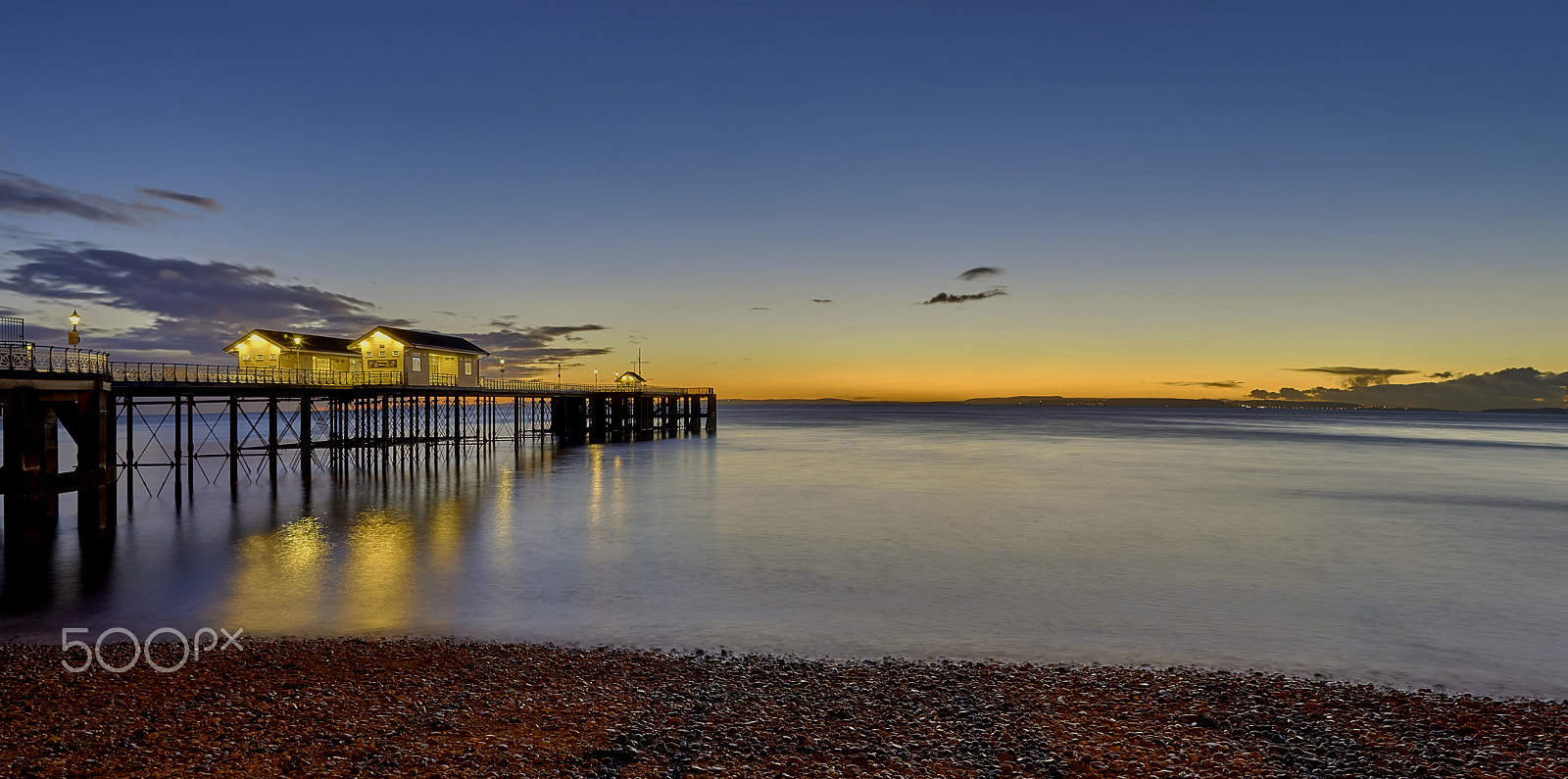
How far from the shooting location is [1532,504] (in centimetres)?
3189

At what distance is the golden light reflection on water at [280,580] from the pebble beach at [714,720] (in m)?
1.98

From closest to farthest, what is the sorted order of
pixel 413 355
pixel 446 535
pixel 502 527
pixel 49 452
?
pixel 49 452 < pixel 446 535 < pixel 502 527 < pixel 413 355

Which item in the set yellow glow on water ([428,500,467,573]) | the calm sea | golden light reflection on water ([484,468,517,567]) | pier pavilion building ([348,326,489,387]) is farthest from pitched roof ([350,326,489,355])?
yellow glow on water ([428,500,467,573])

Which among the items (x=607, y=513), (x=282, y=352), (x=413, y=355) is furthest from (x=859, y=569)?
(x=282, y=352)

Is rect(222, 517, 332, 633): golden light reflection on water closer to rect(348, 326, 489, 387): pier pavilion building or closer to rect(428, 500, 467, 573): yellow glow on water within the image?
rect(428, 500, 467, 573): yellow glow on water

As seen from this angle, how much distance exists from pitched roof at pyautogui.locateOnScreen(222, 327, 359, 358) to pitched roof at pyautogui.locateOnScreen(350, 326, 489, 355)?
0.99 m

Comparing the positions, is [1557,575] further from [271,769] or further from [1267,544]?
[271,769]

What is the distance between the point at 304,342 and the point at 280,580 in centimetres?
2887

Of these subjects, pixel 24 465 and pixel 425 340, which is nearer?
pixel 24 465

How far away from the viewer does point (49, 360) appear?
18375 mm

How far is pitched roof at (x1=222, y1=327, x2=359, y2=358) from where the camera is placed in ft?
127

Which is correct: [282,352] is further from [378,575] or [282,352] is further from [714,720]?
[714,720]

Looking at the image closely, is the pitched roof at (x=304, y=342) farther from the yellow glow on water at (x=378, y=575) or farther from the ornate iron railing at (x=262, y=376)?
the yellow glow on water at (x=378, y=575)

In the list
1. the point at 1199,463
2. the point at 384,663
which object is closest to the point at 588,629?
the point at 384,663
